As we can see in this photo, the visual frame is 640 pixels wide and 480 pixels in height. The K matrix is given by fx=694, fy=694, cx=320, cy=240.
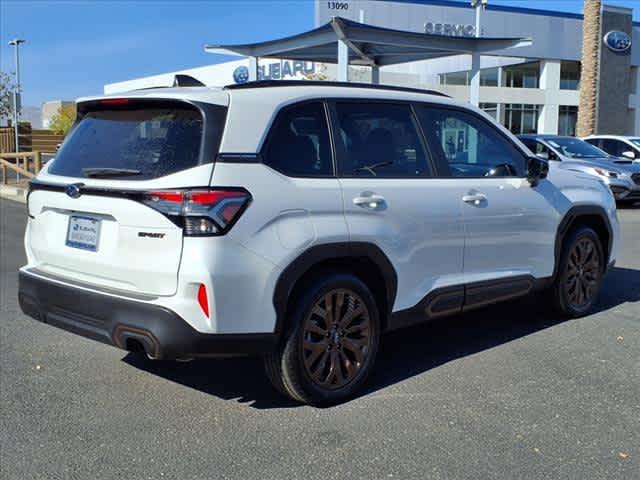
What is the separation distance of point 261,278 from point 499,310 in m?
3.60

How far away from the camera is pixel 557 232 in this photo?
5.67 meters

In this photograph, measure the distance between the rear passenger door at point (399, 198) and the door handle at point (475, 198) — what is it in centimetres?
9

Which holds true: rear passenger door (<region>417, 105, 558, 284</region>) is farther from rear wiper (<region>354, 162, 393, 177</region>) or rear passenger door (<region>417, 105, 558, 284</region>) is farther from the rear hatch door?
the rear hatch door

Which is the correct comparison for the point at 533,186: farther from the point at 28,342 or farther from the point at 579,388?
the point at 28,342

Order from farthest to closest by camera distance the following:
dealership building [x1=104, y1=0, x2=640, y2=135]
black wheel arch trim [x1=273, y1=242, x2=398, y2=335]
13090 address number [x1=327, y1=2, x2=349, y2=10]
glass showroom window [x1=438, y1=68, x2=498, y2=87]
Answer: glass showroom window [x1=438, y1=68, x2=498, y2=87]
dealership building [x1=104, y1=0, x2=640, y2=135]
13090 address number [x1=327, y1=2, x2=349, y2=10]
black wheel arch trim [x1=273, y1=242, x2=398, y2=335]

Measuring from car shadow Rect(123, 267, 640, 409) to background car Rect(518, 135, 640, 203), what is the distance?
8.76 meters

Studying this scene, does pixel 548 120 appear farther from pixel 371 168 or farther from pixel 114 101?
pixel 114 101

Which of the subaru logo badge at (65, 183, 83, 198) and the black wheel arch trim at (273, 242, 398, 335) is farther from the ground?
the subaru logo badge at (65, 183, 83, 198)

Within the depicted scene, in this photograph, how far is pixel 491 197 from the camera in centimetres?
500

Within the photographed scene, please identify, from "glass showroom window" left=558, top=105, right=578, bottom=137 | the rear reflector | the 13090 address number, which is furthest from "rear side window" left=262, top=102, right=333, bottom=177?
"glass showroom window" left=558, top=105, right=578, bottom=137

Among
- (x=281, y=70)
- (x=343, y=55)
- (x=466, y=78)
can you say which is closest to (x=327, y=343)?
(x=343, y=55)

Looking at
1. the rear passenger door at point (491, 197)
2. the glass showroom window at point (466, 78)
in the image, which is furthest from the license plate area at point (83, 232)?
the glass showroom window at point (466, 78)

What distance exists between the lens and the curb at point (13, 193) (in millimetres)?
18609

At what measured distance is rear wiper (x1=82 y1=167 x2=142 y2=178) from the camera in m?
3.76
